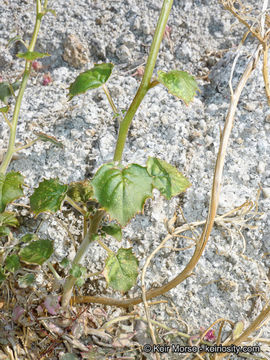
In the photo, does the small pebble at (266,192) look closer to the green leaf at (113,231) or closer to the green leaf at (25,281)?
the green leaf at (113,231)

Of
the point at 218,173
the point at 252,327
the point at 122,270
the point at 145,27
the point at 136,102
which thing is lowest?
the point at 252,327

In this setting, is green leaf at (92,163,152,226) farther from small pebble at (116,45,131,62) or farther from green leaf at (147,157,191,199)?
small pebble at (116,45,131,62)

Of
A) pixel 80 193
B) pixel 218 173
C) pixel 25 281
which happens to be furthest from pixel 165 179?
pixel 25 281

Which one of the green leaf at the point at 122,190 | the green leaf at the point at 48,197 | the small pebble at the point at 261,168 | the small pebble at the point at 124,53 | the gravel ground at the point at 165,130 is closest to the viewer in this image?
the green leaf at the point at 122,190

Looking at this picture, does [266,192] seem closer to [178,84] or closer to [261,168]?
[261,168]

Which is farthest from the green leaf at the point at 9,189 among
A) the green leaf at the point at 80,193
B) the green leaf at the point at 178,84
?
the green leaf at the point at 178,84

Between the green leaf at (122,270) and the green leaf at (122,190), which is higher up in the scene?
the green leaf at (122,190)

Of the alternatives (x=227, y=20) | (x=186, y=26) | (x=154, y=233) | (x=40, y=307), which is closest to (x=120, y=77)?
(x=186, y=26)

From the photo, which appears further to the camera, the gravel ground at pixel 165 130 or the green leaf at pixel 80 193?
the gravel ground at pixel 165 130
